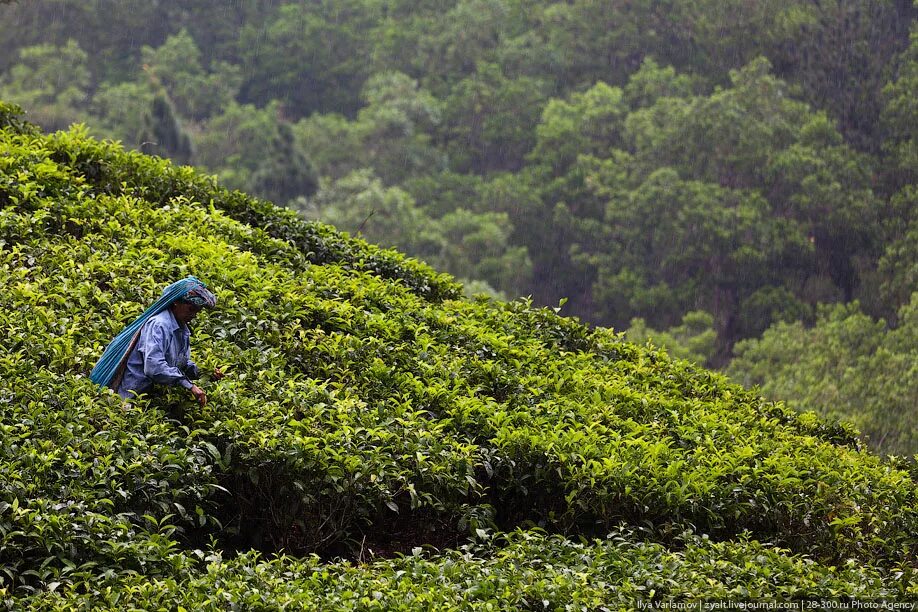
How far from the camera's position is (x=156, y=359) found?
16.9 feet

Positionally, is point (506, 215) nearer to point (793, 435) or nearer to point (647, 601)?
point (793, 435)

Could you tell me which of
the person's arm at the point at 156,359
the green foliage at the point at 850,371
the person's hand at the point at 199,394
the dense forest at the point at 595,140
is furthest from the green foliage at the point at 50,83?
the person's hand at the point at 199,394

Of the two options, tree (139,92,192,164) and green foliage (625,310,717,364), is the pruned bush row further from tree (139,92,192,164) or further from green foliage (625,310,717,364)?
tree (139,92,192,164)

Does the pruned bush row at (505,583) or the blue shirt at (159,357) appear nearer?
the pruned bush row at (505,583)

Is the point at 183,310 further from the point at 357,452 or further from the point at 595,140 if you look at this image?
the point at 595,140

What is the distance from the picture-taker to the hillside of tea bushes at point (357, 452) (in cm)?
440

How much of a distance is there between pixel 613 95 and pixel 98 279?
101 ft

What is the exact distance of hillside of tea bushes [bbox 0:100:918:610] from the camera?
4398 millimetres

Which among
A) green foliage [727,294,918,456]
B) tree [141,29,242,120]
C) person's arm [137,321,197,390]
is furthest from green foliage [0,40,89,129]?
person's arm [137,321,197,390]

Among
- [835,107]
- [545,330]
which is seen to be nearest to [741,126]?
[835,107]

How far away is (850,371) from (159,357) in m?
16.8

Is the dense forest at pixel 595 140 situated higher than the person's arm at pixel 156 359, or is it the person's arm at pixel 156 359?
the dense forest at pixel 595 140

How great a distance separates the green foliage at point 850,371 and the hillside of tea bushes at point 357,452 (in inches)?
404

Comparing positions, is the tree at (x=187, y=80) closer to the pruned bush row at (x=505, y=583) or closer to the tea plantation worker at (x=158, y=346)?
the tea plantation worker at (x=158, y=346)
